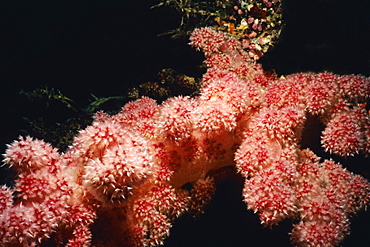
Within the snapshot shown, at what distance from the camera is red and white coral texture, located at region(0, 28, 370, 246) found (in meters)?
1.71

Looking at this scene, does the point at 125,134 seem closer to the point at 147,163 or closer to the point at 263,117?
the point at 147,163

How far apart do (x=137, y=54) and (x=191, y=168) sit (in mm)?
1751

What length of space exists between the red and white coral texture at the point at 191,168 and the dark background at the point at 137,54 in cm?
41

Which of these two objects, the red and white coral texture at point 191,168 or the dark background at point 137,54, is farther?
the dark background at point 137,54

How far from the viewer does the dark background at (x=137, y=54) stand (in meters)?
2.71

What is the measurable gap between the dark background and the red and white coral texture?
409mm

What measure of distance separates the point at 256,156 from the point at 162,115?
2.78ft

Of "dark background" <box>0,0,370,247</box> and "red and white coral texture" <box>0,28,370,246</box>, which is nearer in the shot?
"red and white coral texture" <box>0,28,370,246</box>

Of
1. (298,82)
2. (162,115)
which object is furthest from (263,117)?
(162,115)

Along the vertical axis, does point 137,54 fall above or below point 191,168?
above

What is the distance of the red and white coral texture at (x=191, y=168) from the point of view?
1.71 m

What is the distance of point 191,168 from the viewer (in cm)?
238

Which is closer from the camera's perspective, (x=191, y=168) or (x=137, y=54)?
(x=191, y=168)

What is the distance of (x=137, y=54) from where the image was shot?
3322 mm
